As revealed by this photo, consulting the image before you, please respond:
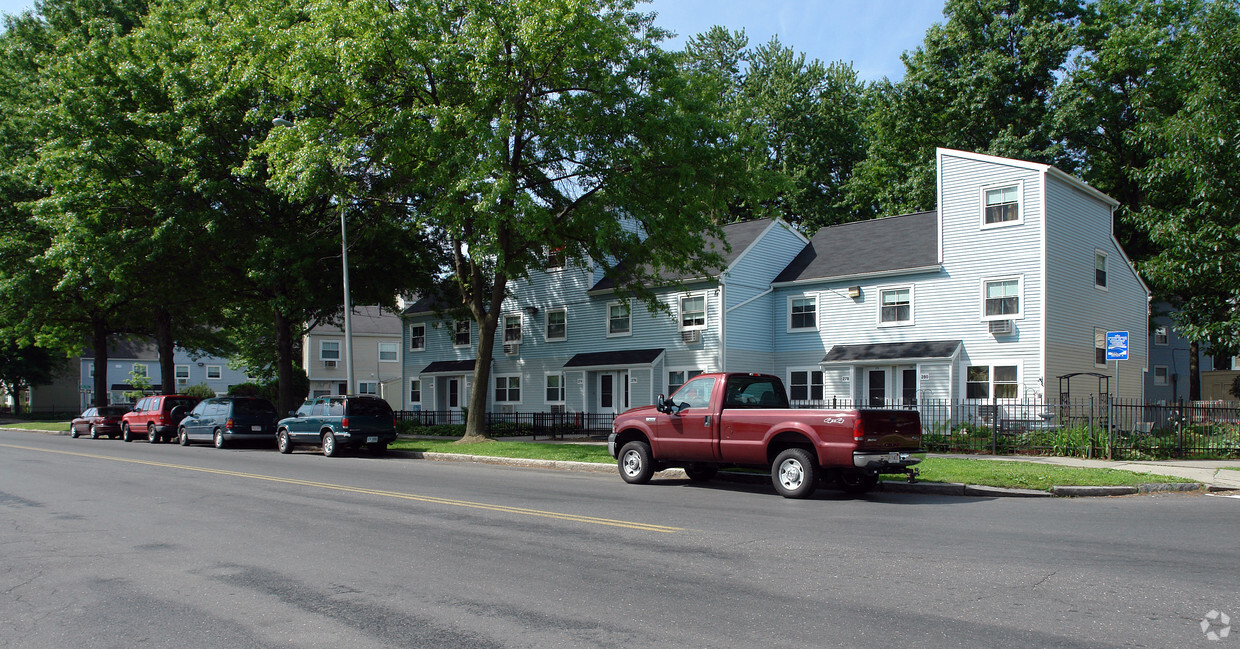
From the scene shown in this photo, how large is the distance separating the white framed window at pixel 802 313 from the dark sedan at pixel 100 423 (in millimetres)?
27804

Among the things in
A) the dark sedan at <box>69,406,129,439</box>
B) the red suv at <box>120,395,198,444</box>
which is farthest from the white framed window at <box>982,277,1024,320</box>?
the dark sedan at <box>69,406,129,439</box>

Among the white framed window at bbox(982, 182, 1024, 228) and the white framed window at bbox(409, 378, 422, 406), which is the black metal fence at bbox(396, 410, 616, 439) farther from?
the white framed window at bbox(982, 182, 1024, 228)

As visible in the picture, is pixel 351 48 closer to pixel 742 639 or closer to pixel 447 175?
pixel 447 175

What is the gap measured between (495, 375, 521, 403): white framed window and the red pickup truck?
24.0 metres

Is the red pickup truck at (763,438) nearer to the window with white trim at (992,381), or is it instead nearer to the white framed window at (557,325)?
the window with white trim at (992,381)

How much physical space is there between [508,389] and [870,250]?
1749 cm

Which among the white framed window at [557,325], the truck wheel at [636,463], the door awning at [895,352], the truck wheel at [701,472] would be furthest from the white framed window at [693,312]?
the truck wheel at [636,463]

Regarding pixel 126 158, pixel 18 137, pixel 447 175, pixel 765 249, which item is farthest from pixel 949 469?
pixel 18 137

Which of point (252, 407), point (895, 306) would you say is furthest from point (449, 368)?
point (895, 306)

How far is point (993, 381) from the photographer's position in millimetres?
27484

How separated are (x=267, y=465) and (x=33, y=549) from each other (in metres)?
10.9

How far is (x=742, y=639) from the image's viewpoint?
5.55 meters

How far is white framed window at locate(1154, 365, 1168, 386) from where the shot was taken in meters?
43.2

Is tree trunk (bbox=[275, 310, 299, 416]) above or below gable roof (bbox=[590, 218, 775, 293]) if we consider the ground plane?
below
